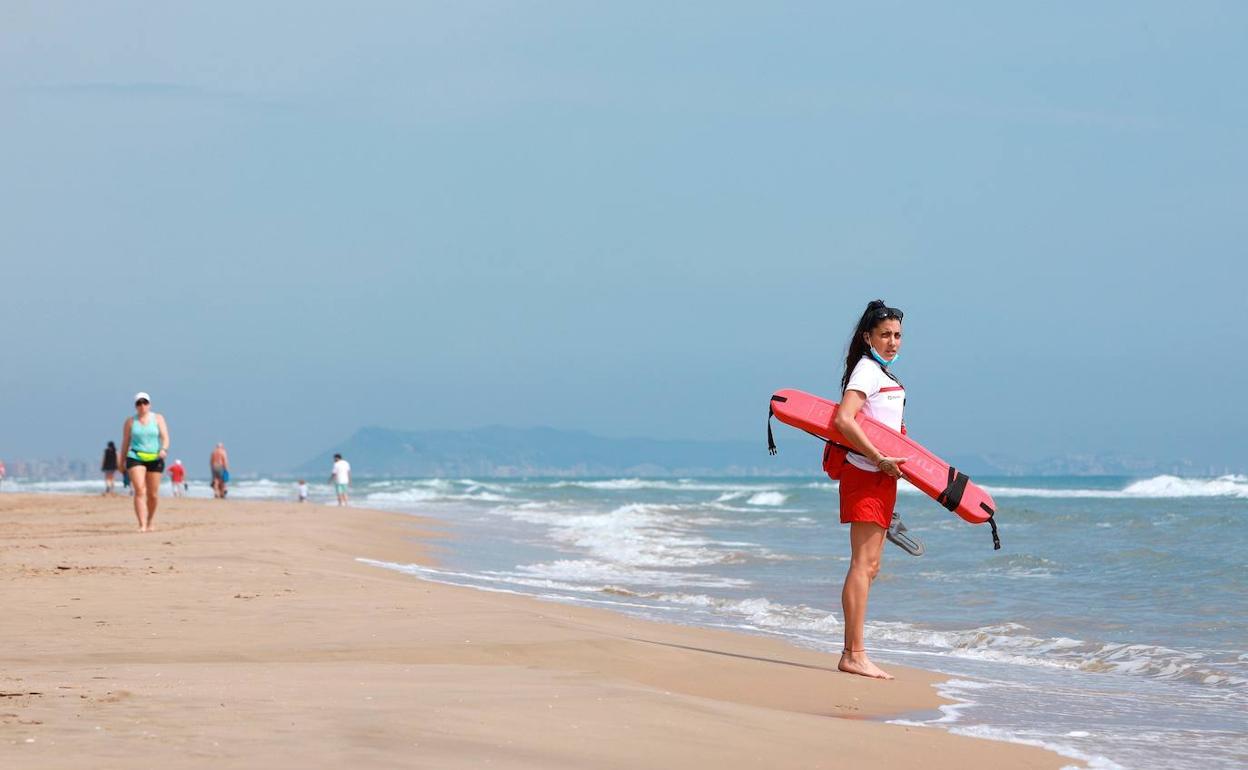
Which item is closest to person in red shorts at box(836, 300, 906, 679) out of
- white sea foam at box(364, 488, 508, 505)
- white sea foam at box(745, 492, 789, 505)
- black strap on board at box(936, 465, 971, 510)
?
black strap on board at box(936, 465, 971, 510)

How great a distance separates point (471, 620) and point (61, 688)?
10.4ft

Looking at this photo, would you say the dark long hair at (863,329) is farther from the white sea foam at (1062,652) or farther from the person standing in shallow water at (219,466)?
the person standing in shallow water at (219,466)

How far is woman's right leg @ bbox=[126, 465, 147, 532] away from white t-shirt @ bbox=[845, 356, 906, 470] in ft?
34.1

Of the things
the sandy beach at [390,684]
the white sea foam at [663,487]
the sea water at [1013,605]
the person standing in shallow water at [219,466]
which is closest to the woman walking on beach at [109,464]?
the person standing in shallow water at [219,466]

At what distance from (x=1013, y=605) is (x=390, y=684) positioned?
760cm

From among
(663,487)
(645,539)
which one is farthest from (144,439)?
(663,487)

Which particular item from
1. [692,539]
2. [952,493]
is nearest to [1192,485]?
[692,539]

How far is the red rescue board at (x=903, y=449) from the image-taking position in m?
6.78

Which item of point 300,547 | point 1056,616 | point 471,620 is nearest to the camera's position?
point 471,620

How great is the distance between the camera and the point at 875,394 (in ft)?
22.5

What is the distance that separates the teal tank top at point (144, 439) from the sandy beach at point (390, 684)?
11.7ft

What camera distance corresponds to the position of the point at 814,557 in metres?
16.5

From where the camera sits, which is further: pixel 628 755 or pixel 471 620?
pixel 471 620

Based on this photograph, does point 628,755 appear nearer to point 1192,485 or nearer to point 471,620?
point 471,620
